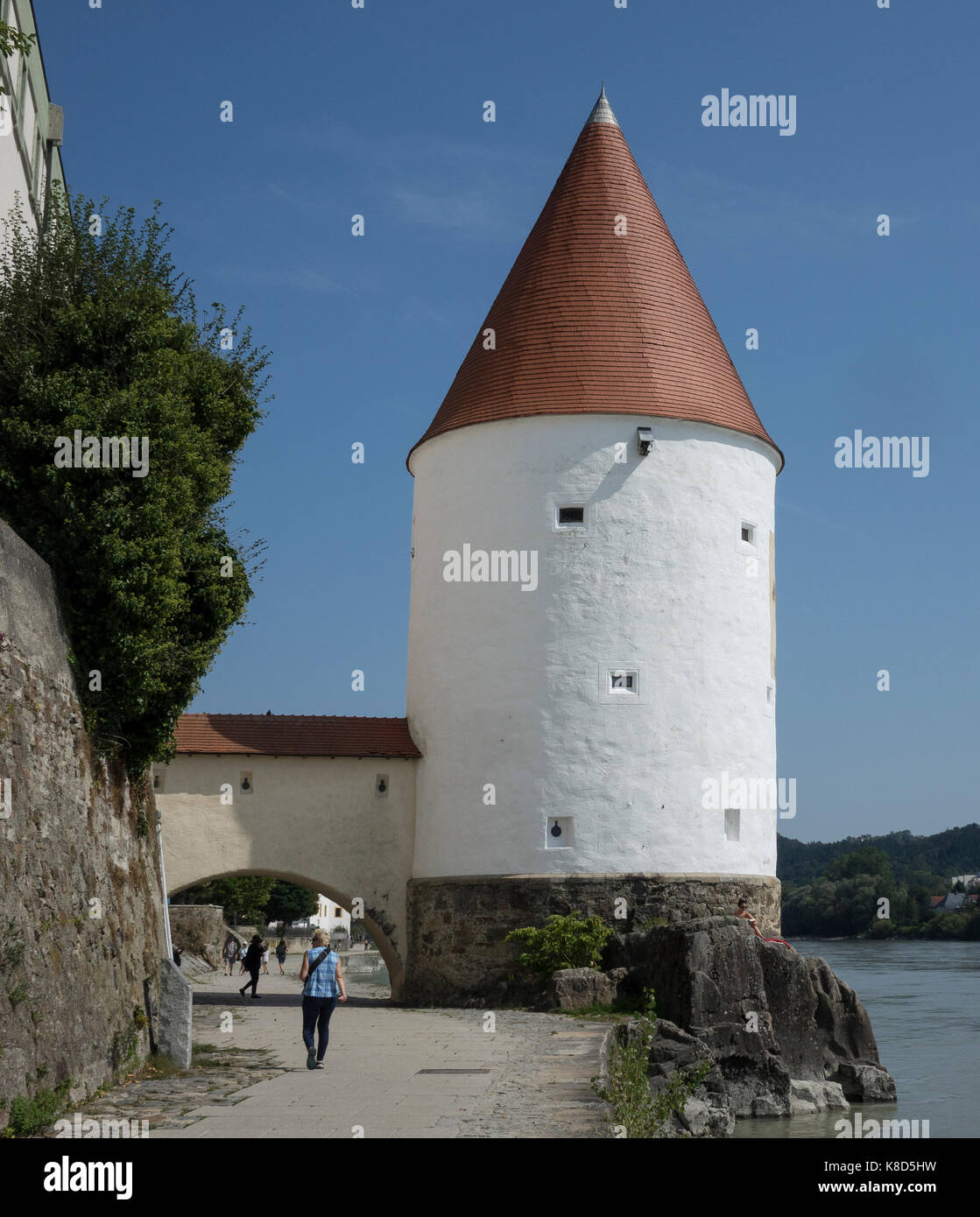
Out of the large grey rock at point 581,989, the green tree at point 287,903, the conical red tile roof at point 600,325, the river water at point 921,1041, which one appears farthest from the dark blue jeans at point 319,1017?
the green tree at point 287,903

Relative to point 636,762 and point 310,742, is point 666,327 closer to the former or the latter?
point 636,762

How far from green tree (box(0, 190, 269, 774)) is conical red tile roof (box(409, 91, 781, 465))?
7.63 meters

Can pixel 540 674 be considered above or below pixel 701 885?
above

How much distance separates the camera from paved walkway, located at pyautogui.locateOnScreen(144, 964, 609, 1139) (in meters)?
8.45

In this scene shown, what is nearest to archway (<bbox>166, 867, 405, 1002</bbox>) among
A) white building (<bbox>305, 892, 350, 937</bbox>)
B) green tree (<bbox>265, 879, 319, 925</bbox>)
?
green tree (<bbox>265, 879, 319, 925</bbox>)

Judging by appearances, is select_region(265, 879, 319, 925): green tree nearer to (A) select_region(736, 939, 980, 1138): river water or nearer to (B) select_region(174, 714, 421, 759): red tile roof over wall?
(A) select_region(736, 939, 980, 1138): river water

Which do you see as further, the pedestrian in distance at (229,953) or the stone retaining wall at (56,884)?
the pedestrian in distance at (229,953)

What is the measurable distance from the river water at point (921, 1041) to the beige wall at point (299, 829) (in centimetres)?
804

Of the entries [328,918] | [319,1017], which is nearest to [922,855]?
[328,918]

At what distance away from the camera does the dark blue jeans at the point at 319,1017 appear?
11703 mm

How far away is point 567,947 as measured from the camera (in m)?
19.2

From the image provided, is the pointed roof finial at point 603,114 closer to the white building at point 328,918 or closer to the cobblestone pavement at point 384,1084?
the cobblestone pavement at point 384,1084

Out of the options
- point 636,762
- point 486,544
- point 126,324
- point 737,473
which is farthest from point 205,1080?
point 737,473

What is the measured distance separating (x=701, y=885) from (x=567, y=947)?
7.51 ft
